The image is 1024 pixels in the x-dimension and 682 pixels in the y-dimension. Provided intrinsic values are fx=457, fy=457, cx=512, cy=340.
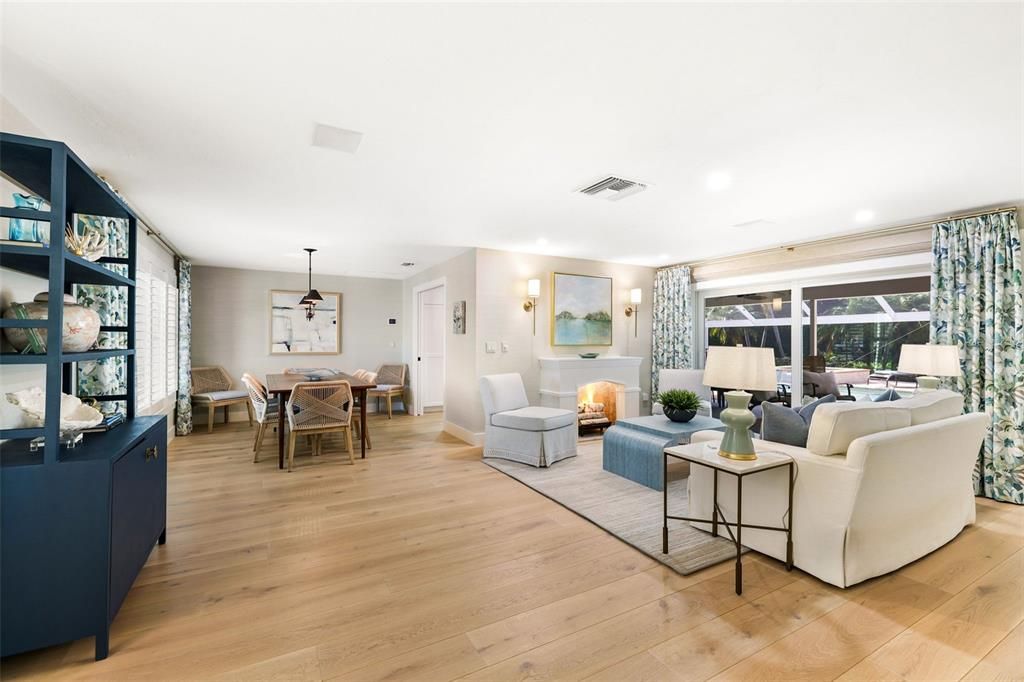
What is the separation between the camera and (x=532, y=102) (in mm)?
2154

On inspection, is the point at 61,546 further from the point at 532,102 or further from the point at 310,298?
the point at 310,298

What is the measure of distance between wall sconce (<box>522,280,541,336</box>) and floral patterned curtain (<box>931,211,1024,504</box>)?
384 centimetres

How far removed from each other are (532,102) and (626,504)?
9.21 feet

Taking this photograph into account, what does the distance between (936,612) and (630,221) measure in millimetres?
3300

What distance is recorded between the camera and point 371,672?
1.74 m

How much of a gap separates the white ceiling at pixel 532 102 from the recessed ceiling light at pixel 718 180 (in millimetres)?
43

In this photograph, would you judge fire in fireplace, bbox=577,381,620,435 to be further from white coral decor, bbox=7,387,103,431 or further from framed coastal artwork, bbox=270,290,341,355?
white coral decor, bbox=7,387,103,431

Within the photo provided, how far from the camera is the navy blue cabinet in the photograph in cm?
165

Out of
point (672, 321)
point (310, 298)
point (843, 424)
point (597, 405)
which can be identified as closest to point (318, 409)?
point (310, 298)

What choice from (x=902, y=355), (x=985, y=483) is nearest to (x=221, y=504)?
(x=902, y=355)

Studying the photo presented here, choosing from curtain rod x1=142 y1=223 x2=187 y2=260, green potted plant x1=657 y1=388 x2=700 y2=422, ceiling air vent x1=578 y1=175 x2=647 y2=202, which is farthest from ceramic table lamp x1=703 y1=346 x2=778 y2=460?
curtain rod x1=142 y1=223 x2=187 y2=260

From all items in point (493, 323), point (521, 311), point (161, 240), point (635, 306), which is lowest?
point (493, 323)

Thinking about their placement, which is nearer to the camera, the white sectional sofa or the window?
the white sectional sofa

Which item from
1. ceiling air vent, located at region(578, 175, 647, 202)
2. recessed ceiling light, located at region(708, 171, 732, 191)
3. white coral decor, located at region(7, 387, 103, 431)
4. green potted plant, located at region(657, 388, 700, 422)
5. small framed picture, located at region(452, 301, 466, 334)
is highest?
ceiling air vent, located at region(578, 175, 647, 202)
